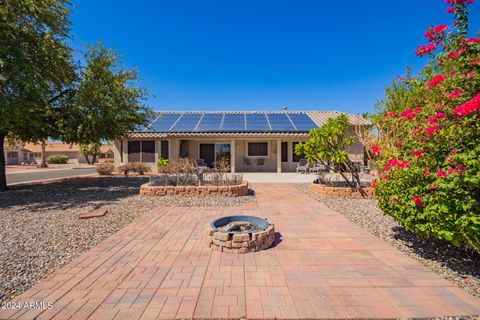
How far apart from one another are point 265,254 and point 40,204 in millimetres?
7915

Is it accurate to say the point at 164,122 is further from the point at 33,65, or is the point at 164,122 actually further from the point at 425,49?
the point at 425,49

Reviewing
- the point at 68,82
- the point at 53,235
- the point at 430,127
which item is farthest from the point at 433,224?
the point at 68,82

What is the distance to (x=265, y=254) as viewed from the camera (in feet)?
12.0

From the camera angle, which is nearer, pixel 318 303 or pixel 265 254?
pixel 318 303

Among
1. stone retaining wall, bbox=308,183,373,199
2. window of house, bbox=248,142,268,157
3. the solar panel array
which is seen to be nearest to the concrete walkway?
window of house, bbox=248,142,268,157

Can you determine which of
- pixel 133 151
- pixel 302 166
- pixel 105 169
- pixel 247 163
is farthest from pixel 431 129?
pixel 105 169

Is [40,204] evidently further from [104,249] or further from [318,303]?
[318,303]

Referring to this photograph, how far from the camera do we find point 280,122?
17.3 m

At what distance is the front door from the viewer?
1648 cm

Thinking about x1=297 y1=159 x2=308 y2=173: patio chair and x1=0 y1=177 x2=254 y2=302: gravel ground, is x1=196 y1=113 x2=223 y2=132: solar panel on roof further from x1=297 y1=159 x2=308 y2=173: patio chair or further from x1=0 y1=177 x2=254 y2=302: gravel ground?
x1=0 y1=177 x2=254 y2=302: gravel ground

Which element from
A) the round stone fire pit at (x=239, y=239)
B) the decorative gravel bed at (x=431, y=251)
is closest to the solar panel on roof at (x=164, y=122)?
the round stone fire pit at (x=239, y=239)

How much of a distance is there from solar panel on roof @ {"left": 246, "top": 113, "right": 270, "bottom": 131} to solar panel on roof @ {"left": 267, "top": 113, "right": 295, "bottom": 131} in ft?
1.54

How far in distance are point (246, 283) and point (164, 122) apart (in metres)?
16.5

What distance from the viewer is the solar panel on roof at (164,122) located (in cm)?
1597
